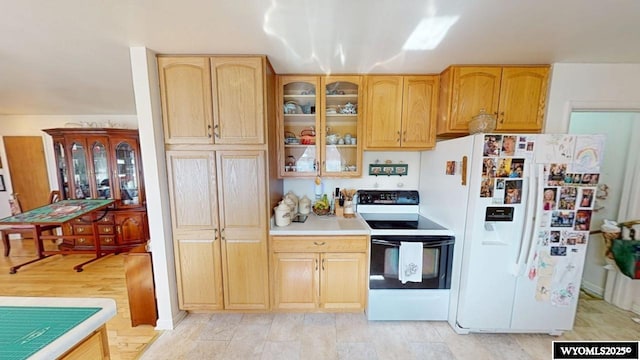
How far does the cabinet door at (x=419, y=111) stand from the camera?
7.34 feet

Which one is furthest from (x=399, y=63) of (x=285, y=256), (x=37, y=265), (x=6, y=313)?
(x=37, y=265)

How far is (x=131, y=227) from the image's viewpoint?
3.52 m

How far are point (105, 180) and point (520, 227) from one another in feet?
17.5

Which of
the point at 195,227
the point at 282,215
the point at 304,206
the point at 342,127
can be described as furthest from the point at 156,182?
the point at 342,127

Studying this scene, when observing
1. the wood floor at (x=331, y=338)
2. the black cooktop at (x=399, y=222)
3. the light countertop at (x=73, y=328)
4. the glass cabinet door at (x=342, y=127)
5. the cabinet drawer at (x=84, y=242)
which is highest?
the glass cabinet door at (x=342, y=127)

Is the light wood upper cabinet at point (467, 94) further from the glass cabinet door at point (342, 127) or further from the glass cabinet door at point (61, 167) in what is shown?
the glass cabinet door at point (61, 167)

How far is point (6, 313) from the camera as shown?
2.89 ft

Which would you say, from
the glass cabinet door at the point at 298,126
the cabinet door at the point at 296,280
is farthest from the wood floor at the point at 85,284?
the glass cabinet door at the point at 298,126

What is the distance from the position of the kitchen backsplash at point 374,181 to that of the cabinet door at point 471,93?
0.63 m

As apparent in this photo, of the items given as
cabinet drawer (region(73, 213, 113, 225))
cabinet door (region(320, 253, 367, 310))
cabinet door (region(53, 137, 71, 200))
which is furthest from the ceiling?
cabinet drawer (region(73, 213, 113, 225))

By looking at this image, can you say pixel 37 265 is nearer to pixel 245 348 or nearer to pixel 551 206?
pixel 245 348

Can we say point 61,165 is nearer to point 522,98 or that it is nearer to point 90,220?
point 90,220

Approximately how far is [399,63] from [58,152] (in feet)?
16.5

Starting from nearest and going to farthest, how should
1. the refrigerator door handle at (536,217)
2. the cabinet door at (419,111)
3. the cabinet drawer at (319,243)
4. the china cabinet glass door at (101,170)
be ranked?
the refrigerator door handle at (536,217), the cabinet drawer at (319,243), the cabinet door at (419,111), the china cabinet glass door at (101,170)
